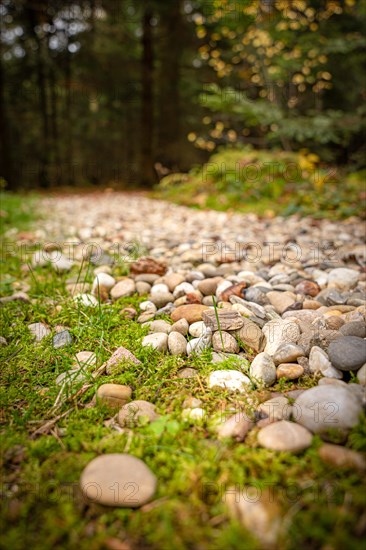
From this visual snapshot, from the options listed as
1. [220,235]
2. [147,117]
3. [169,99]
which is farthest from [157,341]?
[169,99]

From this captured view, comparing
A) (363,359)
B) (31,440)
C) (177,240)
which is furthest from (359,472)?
(177,240)

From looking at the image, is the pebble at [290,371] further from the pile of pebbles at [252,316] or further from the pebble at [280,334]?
the pebble at [280,334]

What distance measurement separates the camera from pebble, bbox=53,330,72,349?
164cm

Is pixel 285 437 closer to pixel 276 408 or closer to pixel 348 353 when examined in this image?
pixel 276 408

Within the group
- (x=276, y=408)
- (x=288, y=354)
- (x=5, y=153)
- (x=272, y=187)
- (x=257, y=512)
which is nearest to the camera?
(x=257, y=512)

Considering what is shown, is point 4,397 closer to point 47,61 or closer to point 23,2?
point 23,2

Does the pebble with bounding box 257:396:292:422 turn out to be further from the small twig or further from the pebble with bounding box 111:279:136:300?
the pebble with bounding box 111:279:136:300

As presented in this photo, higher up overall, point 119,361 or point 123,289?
point 123,289

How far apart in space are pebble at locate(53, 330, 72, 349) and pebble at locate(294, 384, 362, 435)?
1.01m

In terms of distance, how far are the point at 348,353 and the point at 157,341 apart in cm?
76

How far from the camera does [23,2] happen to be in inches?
378

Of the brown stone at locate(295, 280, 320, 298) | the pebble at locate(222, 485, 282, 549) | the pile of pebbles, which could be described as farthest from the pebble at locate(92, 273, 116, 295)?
the pebble at locate(222, 485, 282, 549)

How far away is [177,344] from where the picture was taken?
1589 millimetres

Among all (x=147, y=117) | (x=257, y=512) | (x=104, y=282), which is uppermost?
(x=147, y=117)
